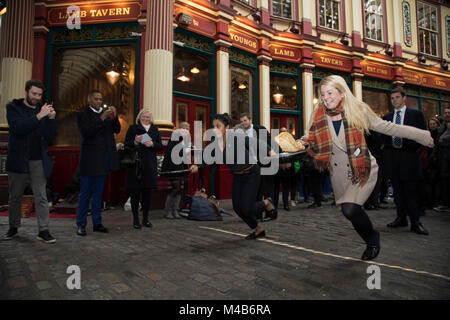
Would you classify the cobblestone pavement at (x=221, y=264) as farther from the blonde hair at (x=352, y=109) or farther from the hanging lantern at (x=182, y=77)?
the hanging lantern at (x=182, y=77)

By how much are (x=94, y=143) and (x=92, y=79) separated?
4260 millimetres

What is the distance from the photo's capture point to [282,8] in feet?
36.0

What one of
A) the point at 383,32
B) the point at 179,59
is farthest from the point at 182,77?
the point at 383,32

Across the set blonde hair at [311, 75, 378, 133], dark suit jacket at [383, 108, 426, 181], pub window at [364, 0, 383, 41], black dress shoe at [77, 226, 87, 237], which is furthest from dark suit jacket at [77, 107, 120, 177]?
pub window at [364, 0, 383, 41]

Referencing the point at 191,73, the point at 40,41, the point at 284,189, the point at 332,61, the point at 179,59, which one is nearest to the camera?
the point at 284,189

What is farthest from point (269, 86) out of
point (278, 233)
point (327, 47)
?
point (278, 233)

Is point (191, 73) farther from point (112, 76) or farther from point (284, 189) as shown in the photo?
point (284, 189)

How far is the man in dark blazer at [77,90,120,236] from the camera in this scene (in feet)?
13.4

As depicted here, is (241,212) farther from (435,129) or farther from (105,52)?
(105,52)

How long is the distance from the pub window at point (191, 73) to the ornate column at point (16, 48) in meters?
3.82

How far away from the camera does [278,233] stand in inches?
164

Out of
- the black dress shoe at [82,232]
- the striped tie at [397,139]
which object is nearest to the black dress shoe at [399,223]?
the striped tie at [397,139]

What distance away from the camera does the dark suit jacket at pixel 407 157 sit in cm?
421
